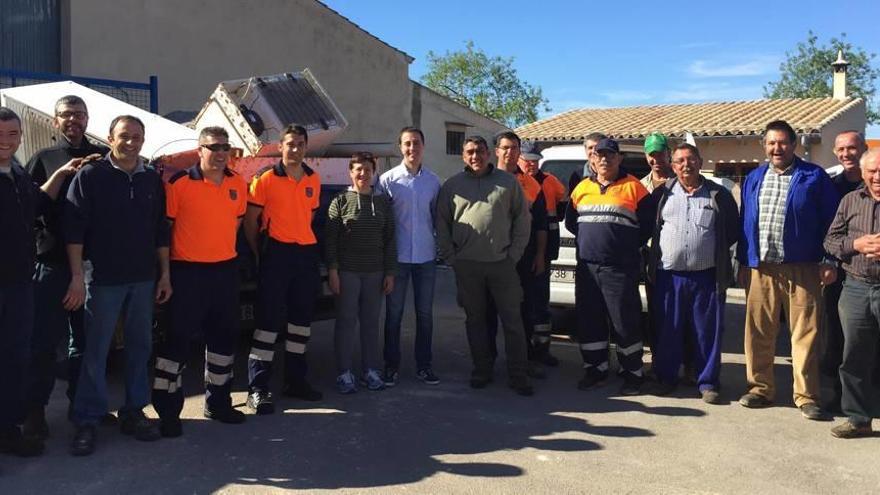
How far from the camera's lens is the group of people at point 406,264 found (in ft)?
13.9

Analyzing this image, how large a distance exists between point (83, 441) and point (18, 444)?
1.10 feet

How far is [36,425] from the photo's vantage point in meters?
4.26

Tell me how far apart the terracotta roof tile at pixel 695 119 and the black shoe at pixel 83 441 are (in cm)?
1888

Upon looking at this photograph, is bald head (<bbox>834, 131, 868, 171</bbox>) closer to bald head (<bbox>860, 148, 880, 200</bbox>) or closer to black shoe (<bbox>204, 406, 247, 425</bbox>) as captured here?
bald head (<bbox>860, 148, 880, 200</bbox>)

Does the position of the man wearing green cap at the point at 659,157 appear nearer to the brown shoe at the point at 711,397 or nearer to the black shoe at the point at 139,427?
the brown shoe at the point at 711,397

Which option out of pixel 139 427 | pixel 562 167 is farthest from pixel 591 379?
pixel 139 427

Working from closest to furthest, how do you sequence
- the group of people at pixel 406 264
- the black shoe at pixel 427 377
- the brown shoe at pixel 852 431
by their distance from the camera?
the group of people at pixel 406 264, the brown shoe at pixel 852 431, the black shoe at pixel 427 377

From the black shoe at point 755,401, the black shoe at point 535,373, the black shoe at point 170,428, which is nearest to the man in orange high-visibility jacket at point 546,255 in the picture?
the black shoe at point 535,373

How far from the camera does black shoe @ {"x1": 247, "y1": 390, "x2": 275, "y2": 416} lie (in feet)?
16.2

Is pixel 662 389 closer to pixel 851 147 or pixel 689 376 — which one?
pixel 689 376

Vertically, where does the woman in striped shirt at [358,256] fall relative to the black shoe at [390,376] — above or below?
above

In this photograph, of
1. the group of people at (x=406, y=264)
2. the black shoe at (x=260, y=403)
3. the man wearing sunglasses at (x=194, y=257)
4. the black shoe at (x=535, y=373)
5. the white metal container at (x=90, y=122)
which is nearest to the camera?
the group of people at (x=406, y=264)

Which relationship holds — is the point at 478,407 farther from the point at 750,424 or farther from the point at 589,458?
the point at 750,424

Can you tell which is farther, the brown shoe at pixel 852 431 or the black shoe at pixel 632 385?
the black shoe at pixel 632 385
